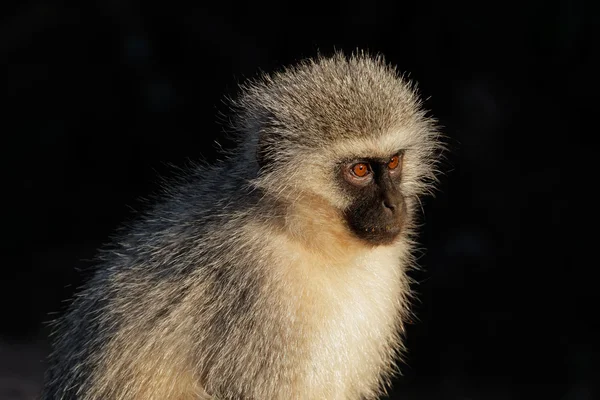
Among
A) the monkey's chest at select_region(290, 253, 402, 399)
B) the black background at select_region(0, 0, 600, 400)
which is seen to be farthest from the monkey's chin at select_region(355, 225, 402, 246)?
the black background at select_region(0, 0, 600, 400)

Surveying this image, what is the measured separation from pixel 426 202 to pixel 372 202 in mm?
3526

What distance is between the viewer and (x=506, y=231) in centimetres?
730

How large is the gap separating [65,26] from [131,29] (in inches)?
35.3

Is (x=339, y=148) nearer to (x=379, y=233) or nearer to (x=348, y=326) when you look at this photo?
(x=379, y=233)

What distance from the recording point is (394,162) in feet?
13.7

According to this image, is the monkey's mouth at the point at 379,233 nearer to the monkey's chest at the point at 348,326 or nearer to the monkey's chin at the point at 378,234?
the monkey's chin at the point at 378,234

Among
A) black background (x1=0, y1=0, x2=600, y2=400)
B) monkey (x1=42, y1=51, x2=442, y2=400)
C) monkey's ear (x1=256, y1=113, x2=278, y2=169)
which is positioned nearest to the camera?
monkey (x1=42, y1=51, x2=442, y2=400)

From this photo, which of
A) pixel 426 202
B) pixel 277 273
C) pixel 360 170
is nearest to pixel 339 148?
pixel 360 170

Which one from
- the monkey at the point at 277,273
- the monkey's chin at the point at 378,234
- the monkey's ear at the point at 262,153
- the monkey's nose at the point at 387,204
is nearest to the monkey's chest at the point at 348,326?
the monkey at the point at 277,273

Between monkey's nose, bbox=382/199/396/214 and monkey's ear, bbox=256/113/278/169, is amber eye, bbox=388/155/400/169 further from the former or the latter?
monkey's ear, bbox=256/113/278/169

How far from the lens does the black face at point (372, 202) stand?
13.1 feet

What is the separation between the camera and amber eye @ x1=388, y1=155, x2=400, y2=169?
4.14m

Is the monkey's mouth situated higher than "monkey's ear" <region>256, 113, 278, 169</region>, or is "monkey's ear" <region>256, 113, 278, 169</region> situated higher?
"monkey's ear" <region>256, 113, 278, 169</region>

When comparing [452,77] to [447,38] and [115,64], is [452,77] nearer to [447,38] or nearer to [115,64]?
[447,38]
